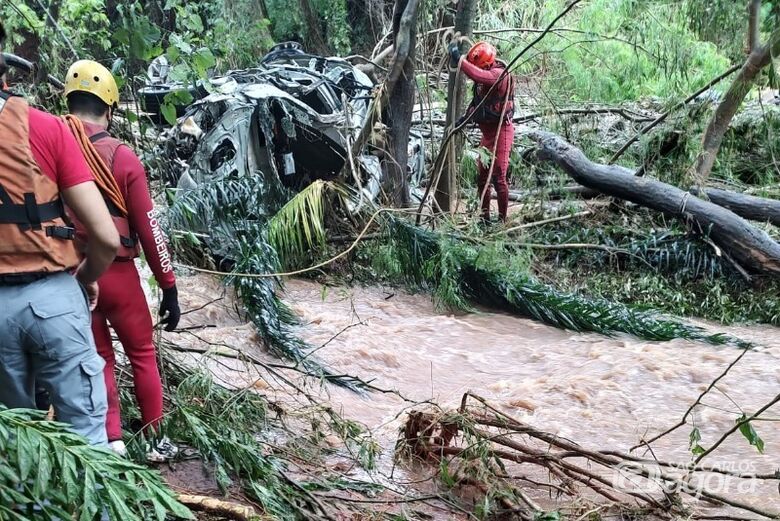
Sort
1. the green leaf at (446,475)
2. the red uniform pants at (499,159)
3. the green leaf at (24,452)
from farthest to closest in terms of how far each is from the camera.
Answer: the red uniform pants at (499,159) < the green leaf at (446,475) < the green leaf at (24,452)

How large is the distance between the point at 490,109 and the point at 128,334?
5.23 metres

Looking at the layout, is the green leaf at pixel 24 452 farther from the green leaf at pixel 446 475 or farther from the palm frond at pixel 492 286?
the palm frond at pixel 492 286

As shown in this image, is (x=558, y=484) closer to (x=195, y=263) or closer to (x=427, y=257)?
(x=427, y=257)

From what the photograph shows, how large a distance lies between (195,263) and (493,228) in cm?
292

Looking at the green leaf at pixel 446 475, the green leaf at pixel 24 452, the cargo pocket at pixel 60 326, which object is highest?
the cargo pocket at pixel 60 326

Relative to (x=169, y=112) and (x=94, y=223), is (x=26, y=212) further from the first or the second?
(x=169, y=112)

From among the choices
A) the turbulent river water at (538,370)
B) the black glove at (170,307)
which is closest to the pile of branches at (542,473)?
the turbulent river water at (538,370)

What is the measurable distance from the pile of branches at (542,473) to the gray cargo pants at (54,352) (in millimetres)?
1589

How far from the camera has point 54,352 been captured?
6.98ft

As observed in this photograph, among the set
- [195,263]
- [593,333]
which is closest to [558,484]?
[593,333]

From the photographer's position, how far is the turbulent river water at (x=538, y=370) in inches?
162

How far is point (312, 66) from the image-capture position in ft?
30.5

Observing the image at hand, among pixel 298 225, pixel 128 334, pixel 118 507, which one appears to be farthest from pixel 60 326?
pixel 298 225

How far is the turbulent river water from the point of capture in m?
4.11
